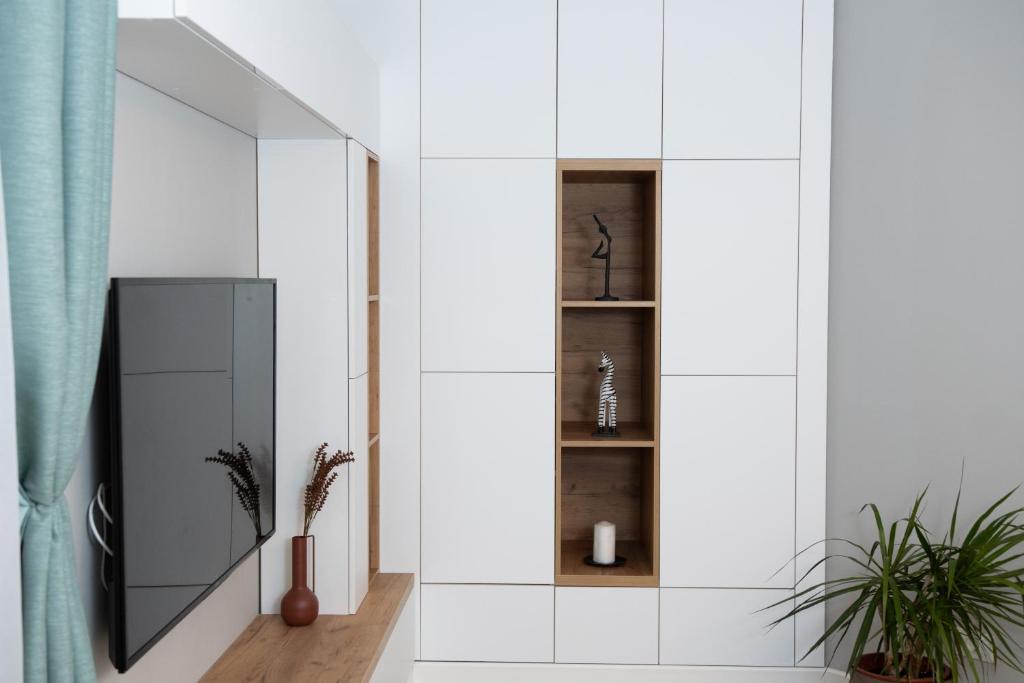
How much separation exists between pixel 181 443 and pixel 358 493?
1016mm

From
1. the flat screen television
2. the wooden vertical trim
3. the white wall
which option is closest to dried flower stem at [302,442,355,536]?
the flat screen television

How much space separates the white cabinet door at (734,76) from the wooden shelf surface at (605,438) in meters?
1.00

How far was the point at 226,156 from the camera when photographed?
257cm

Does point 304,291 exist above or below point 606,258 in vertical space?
below

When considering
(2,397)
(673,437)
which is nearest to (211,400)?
(2,397)

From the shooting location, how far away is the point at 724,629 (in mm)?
3213

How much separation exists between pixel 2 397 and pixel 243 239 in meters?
1.52

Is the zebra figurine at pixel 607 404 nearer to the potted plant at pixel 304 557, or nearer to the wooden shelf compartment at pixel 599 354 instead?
the wooden shelf compartment at pixel 599 354

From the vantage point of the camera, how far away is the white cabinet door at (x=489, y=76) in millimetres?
3141

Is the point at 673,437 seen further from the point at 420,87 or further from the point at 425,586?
the point at 420,87

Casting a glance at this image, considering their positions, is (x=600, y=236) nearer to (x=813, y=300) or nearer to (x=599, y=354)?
(x=599, y=354)

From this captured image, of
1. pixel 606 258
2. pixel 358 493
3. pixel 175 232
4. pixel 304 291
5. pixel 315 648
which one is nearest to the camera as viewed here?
pixel 175 232

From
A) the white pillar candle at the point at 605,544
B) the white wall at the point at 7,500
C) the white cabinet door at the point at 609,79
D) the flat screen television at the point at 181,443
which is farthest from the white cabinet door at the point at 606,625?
the white wall at the point at 7,500

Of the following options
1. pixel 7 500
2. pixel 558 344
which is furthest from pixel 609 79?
pixel 7 500
